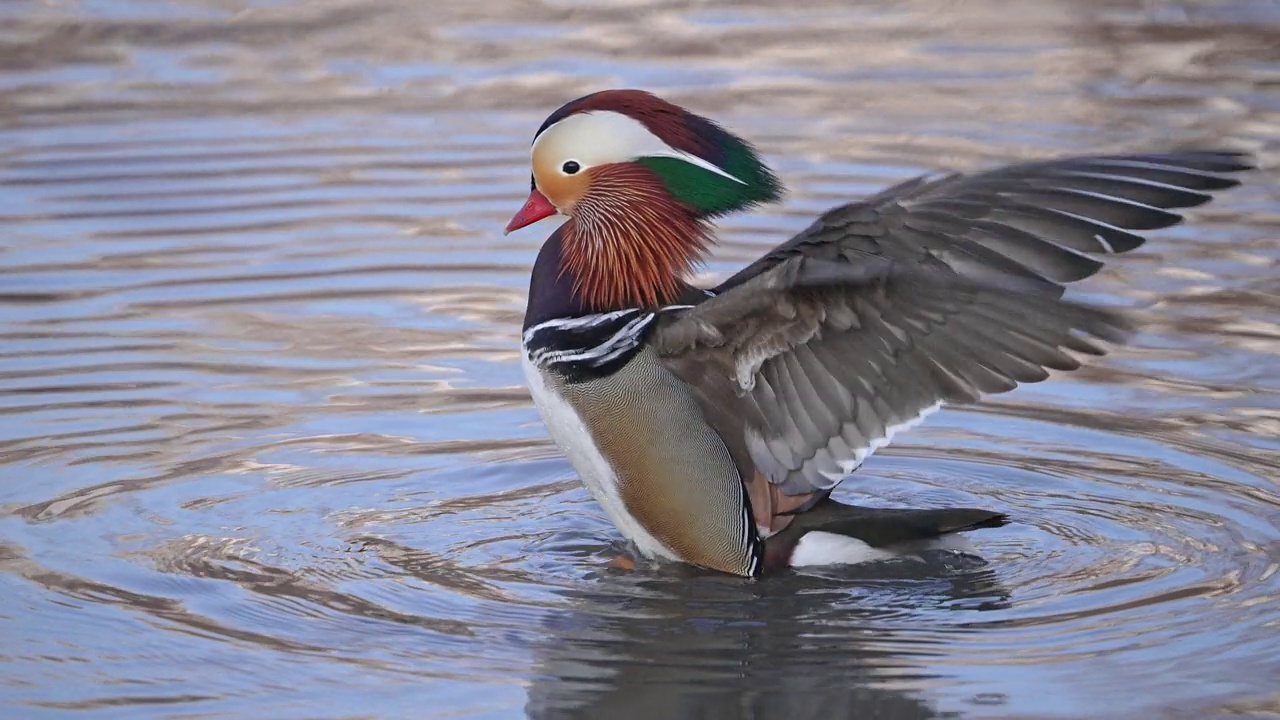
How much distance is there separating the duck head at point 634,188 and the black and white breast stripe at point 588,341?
0.39ft

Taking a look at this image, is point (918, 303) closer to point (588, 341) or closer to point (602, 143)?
point (588, 341)

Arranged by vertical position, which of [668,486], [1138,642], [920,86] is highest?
[920,86]

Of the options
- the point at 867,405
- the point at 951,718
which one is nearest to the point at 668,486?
the point at 867,405

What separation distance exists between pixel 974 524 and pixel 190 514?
6.90 feet

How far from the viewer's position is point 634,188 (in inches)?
202

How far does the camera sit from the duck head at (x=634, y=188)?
4.94m

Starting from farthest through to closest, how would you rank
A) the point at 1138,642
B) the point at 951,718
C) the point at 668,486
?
the point at 668,486 < the point at 1138,642 < the point at 951,718

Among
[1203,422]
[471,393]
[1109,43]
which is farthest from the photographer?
[1109,43]

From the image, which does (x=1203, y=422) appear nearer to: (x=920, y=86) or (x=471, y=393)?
(x=471, y=393)

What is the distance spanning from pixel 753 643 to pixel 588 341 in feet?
2.93

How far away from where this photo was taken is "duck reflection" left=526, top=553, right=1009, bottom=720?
165 inches

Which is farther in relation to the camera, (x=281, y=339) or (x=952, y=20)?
(x=952, y=20)

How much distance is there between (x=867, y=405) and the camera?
4637 mm

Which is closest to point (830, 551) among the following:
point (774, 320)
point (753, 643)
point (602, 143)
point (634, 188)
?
point (753, 643)
